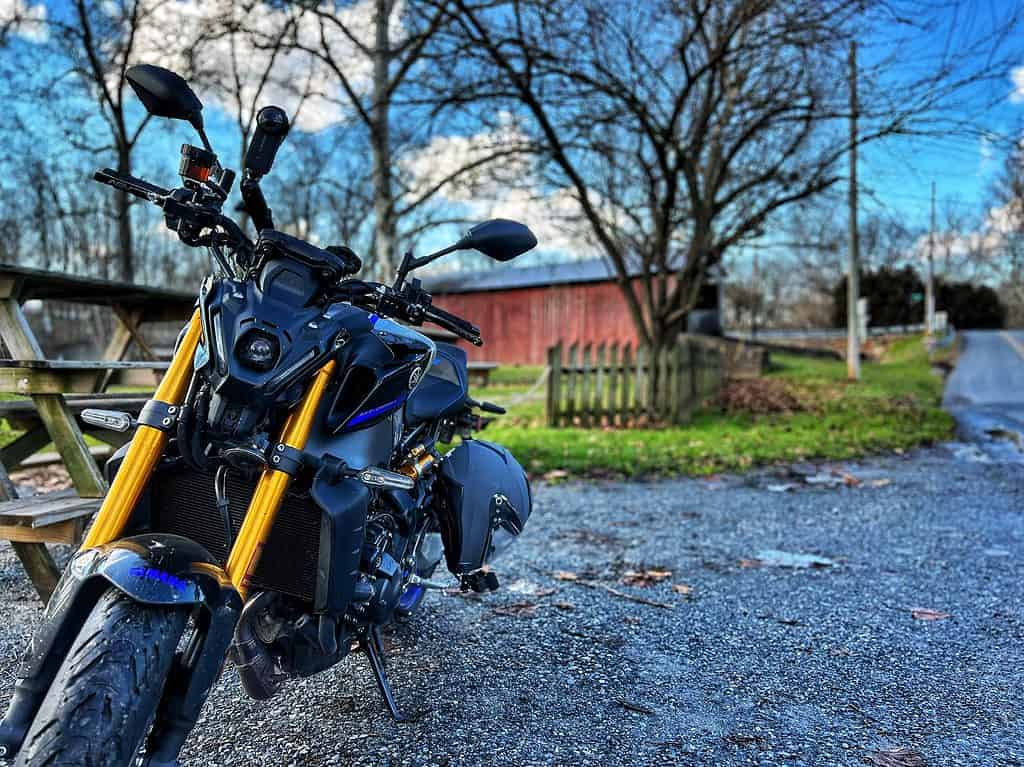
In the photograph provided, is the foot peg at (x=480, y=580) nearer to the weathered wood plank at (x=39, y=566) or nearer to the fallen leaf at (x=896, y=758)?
the fallen leaf at (x=896, y=758)

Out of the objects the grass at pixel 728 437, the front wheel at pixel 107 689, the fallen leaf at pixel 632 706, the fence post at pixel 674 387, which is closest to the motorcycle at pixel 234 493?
the front wheel at pixel 107 689

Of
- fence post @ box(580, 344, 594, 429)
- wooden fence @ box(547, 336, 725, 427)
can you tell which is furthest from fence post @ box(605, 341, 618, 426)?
fence post @ box(580, 344, 594, 429)

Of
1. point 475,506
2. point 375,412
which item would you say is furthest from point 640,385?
point 375,412

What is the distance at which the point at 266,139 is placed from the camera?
183 cm

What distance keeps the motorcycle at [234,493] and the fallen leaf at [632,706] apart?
0.87m

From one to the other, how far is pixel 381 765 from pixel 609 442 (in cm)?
665

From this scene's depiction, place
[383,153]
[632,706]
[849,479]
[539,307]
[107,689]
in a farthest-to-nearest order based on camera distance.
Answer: [539,307], [383,153], [849,479], [632,706], [107,689]

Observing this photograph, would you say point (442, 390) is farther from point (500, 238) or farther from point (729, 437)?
point (729, 437)

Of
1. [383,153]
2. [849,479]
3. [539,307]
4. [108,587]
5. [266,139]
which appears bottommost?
[849,479]

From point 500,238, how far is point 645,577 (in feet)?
7.83

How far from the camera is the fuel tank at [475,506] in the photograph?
2.56 metres

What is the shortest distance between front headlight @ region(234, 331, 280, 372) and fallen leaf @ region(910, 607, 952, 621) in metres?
3.04

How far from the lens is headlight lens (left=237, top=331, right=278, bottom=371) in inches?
64.0

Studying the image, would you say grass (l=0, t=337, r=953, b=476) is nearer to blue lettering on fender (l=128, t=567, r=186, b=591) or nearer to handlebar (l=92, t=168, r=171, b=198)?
handlebar (l=92, t=168, r=171, b=198)
